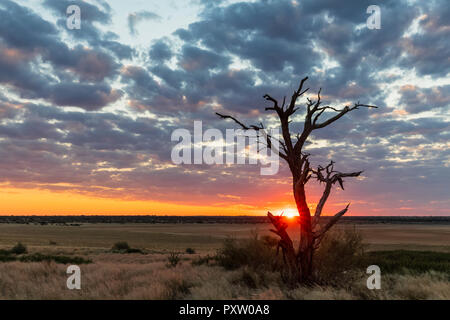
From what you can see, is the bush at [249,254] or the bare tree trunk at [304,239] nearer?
the bare tree trunk at [304,239]

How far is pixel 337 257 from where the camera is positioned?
46.1 ft

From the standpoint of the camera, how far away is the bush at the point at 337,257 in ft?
42.3

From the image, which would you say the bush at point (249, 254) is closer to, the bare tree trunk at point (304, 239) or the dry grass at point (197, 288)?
the dry grass at point (197, 288)

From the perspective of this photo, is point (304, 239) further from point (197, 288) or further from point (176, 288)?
point (176, 288)

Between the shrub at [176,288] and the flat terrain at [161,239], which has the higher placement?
the shrub at [176,288]

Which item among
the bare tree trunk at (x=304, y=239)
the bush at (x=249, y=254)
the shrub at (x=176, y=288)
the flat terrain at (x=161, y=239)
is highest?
the bare tree trunk at (x=304, y=239)

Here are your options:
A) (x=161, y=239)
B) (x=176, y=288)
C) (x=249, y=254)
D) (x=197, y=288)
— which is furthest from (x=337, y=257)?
(x=161, y=239)

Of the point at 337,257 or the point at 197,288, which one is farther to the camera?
the point at 337,257

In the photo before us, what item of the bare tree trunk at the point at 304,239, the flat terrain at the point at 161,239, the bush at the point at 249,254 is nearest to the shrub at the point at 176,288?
the bare tree trunk at the point at 304,239

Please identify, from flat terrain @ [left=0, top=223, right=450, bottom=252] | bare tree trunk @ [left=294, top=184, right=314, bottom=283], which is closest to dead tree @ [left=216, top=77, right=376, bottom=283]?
bare tree trunk @ [left=294, top=184, right=314, bottom=283]

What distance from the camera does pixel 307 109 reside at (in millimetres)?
13180
